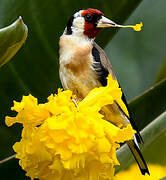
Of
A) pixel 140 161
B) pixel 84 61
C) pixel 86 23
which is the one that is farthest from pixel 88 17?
pixel 140 161

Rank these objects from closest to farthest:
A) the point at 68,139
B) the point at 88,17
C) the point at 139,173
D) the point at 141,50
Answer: the point at 68,139 < the point at 139,173 < the point at 88,17 < the point at 141,50

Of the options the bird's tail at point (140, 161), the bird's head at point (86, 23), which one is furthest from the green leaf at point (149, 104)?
the bird's head at point (86, 23)

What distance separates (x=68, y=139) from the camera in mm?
781

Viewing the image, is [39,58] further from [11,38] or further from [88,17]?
[11,38]

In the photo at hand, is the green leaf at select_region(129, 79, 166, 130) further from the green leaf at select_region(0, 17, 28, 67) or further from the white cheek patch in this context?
the green leaf at select_region(0, 17, 28, 67)

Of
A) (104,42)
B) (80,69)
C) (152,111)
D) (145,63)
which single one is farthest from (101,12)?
(145,63)

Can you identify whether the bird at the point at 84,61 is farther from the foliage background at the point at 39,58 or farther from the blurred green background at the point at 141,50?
the blurred green background at the point at 141,50

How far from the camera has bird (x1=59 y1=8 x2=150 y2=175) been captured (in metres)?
1.50

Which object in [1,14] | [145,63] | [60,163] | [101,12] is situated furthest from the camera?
[145,63]

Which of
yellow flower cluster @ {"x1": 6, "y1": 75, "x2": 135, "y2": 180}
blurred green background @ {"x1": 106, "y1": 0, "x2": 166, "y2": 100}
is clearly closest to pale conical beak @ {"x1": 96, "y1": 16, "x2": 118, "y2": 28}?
yellow flower cluster @ {"x1": 6, "y1": 75, "x2": 135, "y2": 180}

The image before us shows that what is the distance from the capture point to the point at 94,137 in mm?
776

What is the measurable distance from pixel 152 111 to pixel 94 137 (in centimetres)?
77

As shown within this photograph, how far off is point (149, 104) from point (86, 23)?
34cm

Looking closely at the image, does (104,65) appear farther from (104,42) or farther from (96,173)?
(96,173)
